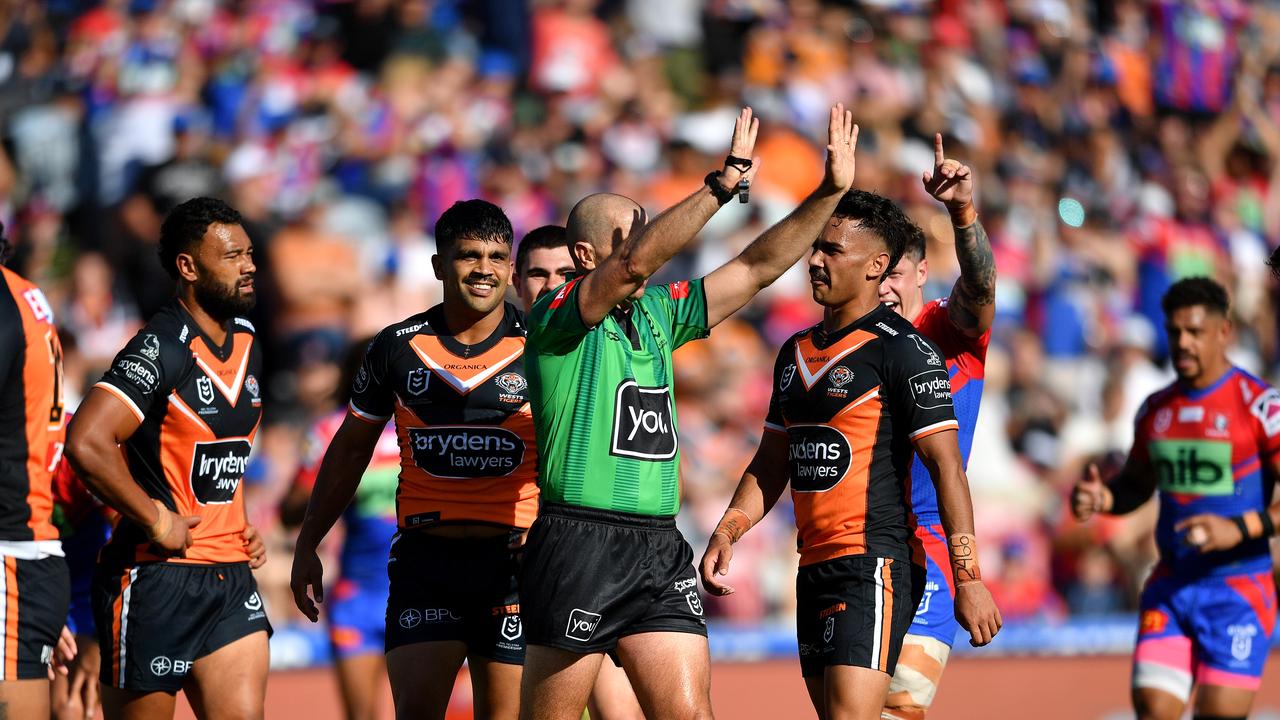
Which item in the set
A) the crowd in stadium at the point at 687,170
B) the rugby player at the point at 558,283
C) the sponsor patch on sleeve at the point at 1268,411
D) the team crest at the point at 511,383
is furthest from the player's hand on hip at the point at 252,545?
the sponsor patch on sleeve at the point at 1268,411

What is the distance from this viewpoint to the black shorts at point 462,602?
21.4 feet

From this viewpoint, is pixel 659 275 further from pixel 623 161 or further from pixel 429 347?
pixel 429 347

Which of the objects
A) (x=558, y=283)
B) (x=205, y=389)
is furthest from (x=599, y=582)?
(x=558, y=283)

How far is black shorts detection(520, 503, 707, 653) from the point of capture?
5.38m

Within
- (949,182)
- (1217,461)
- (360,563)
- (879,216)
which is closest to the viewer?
(949,182)

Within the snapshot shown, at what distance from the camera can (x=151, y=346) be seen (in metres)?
6.38

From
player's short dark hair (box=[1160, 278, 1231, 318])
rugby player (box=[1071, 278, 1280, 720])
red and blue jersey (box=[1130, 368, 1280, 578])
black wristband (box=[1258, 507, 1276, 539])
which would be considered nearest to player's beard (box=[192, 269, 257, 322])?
rugby player (box=[1071, 278, 1280, 720])

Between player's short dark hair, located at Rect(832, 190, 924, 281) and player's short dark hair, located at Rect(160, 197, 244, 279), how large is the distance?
2746 mm

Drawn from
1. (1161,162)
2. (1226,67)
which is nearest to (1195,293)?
(1161,162)

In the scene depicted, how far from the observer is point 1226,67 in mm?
18750

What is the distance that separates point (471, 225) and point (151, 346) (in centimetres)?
146

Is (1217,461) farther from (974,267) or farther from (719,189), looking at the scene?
(719,189)

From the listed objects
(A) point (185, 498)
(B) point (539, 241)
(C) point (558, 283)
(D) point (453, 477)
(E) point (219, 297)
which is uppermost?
(B) point (539, 241)

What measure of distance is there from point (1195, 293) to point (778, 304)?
6005 mm
